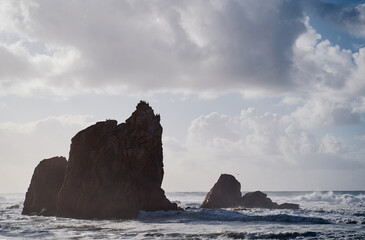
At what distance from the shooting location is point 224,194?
242 ft

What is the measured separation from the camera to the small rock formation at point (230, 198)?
72.2 meters

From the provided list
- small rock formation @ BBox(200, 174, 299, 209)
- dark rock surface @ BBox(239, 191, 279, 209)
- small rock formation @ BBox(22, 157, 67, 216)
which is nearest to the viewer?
small rock formation @ BBox(22, 157, 67, 216)

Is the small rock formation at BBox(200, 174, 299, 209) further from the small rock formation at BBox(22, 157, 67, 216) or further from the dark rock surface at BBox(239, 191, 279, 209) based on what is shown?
the small rock formation at BBox(22, 157, 67, 216)

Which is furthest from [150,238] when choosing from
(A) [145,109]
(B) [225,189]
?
(B) [225,189]

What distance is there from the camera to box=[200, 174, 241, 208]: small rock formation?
72.1m

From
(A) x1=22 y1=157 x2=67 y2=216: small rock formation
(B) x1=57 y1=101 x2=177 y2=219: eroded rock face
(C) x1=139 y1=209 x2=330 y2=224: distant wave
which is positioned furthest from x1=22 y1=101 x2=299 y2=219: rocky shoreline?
(C) x1=139 y1=209 x2=330 y2=224: distant wave

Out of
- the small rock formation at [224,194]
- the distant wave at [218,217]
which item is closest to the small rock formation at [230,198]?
the small rock formation at [224,194]

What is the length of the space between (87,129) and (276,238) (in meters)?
34.2

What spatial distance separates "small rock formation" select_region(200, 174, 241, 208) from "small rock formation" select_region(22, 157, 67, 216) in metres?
29.3

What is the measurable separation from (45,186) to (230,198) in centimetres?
3722

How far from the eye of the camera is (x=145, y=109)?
177ft

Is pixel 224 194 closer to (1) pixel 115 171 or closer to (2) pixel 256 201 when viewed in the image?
(2) pixel 256 201

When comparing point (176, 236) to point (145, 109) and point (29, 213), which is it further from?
point (29, 213)

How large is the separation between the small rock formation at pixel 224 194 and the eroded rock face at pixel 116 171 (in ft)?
70.2
